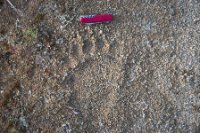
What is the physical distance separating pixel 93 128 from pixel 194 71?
1191mm

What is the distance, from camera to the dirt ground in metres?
4.48

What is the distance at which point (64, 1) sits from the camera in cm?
462

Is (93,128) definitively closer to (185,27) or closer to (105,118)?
(105,118)

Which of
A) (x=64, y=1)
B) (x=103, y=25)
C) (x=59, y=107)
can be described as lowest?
(x=59, y=107)

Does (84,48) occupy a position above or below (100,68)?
above

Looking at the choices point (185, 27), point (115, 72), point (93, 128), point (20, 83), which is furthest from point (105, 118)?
point (185, 27)

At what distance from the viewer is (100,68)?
4543 mm

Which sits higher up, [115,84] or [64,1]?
[64,1]

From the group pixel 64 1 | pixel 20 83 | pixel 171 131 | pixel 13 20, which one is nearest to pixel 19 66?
pixel 20 83

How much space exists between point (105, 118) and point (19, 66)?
1.03m

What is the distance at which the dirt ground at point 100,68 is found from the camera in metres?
4.48

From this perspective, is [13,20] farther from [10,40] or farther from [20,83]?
[20,83]

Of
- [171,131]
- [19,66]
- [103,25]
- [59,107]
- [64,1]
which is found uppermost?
[64,1]

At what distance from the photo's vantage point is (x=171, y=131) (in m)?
4.47
